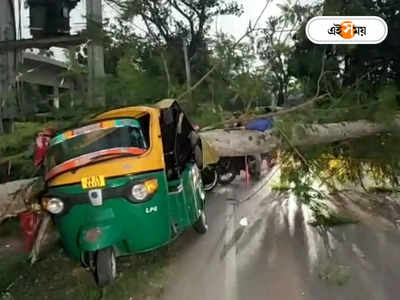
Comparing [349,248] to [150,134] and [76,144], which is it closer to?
[150,134]

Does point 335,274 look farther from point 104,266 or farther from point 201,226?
point 104,266

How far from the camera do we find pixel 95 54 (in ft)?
16.5

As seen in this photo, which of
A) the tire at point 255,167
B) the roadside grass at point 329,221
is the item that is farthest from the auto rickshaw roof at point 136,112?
the tire at point 255,167

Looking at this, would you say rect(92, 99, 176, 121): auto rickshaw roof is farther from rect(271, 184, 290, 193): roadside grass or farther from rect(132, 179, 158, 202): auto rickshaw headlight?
rect(271, 184, 290, 193): roadside grass

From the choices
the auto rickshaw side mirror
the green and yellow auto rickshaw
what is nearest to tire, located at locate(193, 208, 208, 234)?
the green and yellow auto rickshaw

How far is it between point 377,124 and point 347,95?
0.48 metres

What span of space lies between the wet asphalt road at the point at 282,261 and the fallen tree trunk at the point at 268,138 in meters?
0.94

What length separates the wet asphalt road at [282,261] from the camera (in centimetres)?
297

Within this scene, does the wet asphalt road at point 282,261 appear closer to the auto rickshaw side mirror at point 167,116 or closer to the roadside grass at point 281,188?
the roadside grass at point 281,188

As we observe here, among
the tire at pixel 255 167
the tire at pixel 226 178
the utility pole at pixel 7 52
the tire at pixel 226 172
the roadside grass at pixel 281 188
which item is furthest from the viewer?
the tire at pixel 255 167

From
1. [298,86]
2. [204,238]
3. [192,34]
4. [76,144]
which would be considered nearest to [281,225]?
[204,238]

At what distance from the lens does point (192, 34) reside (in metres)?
6.94

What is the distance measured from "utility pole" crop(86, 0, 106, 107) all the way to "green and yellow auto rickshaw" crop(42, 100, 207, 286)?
1000 millimetres

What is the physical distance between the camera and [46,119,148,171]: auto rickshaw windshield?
3.03 metres
